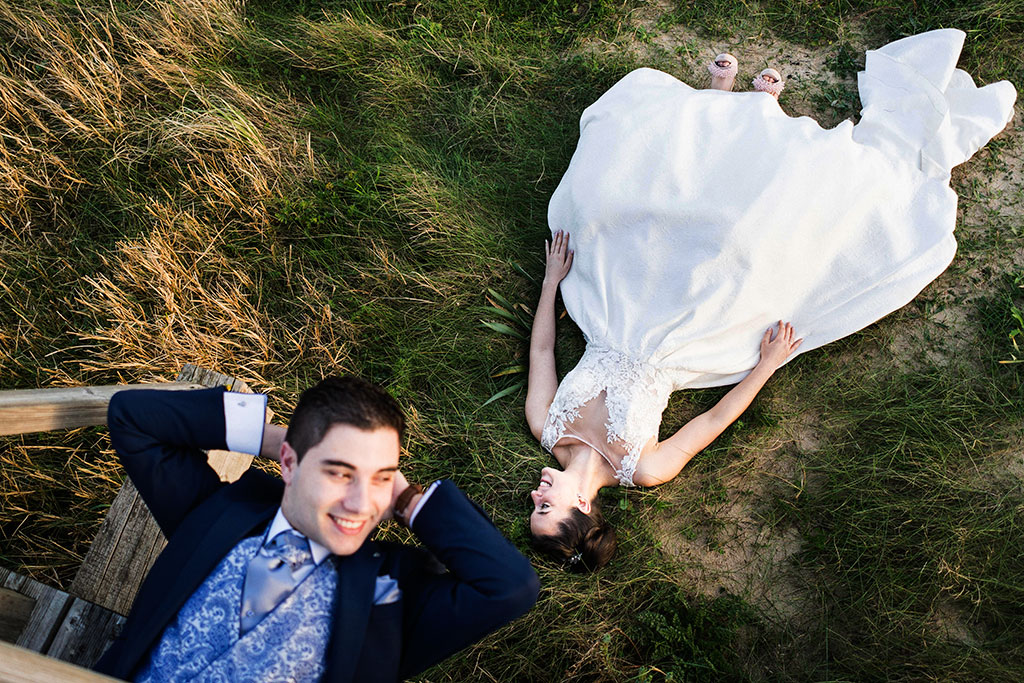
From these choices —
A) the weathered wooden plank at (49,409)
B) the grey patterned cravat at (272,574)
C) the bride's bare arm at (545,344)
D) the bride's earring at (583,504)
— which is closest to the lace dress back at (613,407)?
the bride's bare arm at (545,344)

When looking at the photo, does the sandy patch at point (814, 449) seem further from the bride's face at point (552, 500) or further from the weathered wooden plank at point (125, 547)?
the weathered wooden plank at point (125, 547)

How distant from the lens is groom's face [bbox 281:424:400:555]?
8.33ft

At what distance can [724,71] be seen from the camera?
211 inches

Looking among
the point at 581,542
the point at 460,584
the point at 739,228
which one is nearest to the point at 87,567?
the point at 460,584

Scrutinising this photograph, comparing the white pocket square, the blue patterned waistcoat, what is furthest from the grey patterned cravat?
the white pocket square

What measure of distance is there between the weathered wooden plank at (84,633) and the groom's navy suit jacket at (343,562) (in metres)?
0.71

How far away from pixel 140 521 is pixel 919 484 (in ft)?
15.4

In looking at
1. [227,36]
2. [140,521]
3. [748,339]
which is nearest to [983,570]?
[748,339]

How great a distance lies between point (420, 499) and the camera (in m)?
2.77

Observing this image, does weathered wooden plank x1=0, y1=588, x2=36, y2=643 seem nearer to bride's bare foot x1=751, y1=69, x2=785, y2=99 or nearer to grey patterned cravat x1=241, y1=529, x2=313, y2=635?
grey patterned cravat x1=241, y1=529, x2=313, y2=635

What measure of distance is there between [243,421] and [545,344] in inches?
98.6

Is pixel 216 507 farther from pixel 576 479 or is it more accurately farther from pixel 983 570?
pixel 983 570

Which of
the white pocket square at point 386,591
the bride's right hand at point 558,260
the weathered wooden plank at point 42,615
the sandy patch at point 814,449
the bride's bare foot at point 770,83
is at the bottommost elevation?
the sandy patch at point 814,449

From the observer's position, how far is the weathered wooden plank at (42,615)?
3346 millimetres
